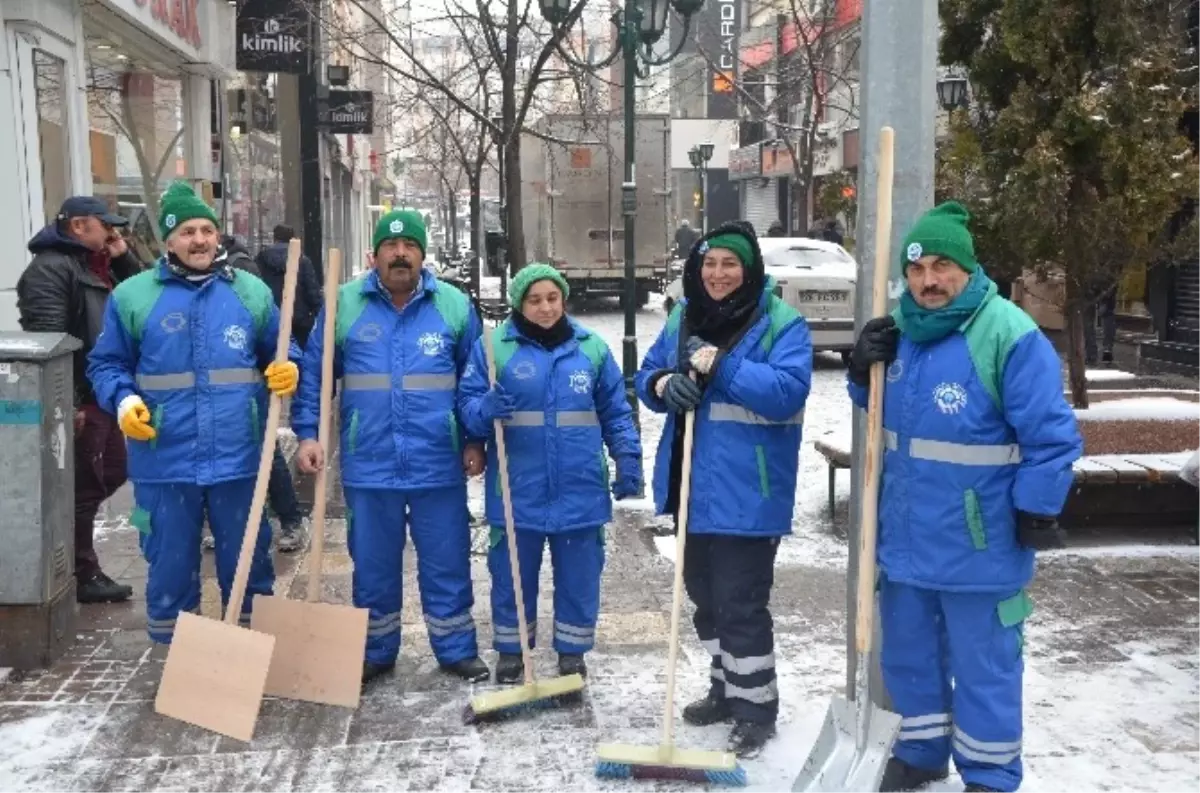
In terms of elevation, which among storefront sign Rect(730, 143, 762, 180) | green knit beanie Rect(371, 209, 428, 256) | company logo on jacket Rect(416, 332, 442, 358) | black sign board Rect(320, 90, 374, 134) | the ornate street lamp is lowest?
company logo on jacket Rect(416, 332, 442, 358)

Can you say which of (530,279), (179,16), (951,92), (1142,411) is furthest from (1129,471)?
(951,92)

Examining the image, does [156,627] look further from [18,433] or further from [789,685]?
[789,685]

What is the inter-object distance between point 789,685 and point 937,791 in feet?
3.41

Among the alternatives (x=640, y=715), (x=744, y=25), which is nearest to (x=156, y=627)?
(x=640, y=715)

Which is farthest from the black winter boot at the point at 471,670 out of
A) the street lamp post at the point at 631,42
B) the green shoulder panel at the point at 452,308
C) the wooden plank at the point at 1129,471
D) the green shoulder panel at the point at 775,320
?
the street lamp post at the point at 631,42

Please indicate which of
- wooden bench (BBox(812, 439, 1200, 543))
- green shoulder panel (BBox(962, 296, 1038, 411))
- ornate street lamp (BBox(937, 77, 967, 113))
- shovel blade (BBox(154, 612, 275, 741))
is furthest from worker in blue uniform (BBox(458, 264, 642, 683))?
ornate street lamp (BBox(937, 77, 967, 113))

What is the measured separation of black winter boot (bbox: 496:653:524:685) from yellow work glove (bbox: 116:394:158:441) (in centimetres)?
164

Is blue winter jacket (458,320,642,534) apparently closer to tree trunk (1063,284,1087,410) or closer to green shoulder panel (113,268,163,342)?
green shoulder panel (113,268,163,342)

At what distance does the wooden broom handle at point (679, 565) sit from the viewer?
4.08m

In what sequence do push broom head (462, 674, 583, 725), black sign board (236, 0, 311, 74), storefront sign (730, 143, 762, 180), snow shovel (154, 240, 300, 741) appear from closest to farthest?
1. snow shovel (154, 240, 300, 741)
2. push broom head (462, 674, 583, 725)
3. black sign board (236, 0, 311, 74)
4. storefront sign (730, 143, 762, 180)

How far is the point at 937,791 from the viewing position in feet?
13.2

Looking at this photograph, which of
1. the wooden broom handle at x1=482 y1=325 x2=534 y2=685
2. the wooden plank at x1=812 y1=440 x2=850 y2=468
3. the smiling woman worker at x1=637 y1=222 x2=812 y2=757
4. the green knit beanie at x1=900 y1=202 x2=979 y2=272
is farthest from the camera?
the wooden plank at x1=812 y1=440 x2=850 y2=468

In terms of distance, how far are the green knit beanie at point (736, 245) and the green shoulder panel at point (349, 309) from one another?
145 centimetres

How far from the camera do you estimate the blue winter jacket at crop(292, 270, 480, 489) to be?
4.78 meters
